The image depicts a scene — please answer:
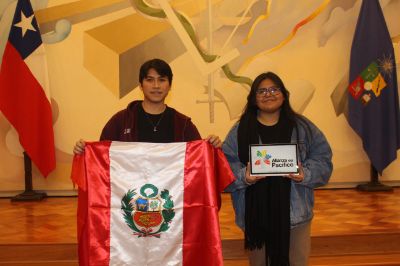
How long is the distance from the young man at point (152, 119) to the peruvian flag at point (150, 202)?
0.15 ft

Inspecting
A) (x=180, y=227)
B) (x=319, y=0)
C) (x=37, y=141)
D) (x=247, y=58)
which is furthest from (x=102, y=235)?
(x=319, y=0)

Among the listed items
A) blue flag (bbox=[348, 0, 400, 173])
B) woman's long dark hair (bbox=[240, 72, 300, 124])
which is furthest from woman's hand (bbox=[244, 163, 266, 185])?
blue flag (bbox=[348, 0, 400, 173])

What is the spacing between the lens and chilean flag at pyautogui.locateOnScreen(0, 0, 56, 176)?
5035mm

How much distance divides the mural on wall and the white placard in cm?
320

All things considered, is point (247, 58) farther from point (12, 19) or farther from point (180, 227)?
point (180, 227)

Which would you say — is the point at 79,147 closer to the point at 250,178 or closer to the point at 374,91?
the point at 250,178

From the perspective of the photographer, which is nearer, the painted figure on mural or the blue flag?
the painted figure on mural

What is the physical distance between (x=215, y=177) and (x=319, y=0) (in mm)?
3639

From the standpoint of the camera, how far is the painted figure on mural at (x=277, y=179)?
7.72ft

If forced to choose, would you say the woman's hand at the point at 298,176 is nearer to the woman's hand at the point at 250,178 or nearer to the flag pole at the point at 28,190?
the woman's hand at the point at 250,178

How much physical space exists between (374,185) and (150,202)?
3.75 meters

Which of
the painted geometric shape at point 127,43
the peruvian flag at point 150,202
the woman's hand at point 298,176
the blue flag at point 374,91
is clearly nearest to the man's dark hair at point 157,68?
the peruvian flag at point 150,202

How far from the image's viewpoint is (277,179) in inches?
93.8

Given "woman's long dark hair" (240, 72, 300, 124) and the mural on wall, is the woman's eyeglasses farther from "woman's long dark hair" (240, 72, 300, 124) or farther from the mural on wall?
the mural on wall
